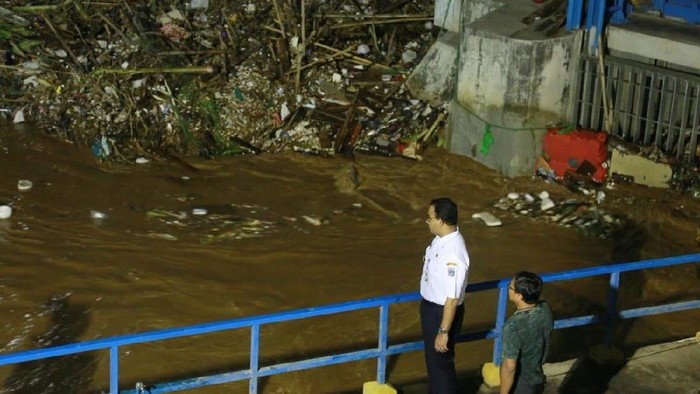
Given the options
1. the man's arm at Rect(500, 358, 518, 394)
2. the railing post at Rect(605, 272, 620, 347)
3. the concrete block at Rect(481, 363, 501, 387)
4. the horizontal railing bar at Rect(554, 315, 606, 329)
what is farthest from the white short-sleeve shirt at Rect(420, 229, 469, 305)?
the railing post at Rect(605, 272, 620, 347)

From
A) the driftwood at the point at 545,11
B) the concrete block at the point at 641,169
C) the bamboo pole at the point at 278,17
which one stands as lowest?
the concrete block at the point at 641,169

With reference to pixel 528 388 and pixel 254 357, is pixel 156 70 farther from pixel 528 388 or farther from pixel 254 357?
pixel 528 388

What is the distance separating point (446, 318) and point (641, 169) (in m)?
6.98

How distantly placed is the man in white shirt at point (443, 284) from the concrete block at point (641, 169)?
6.66m

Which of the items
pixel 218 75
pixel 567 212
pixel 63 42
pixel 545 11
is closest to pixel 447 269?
pixel 567 212

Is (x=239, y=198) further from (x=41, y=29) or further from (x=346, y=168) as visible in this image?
(x=41, y=29)

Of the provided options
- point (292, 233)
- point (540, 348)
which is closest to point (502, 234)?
point (292, 233)

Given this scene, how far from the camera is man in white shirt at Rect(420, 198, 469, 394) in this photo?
6.23 metres

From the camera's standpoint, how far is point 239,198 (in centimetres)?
1261

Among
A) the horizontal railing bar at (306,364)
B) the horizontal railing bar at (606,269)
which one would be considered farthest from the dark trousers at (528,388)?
the horizontal railing bar at (306,364)

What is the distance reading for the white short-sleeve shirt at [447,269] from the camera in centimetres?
623

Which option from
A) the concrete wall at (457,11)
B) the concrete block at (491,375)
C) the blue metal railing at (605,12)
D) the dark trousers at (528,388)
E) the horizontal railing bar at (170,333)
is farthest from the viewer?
the concrete wall at (457,11)

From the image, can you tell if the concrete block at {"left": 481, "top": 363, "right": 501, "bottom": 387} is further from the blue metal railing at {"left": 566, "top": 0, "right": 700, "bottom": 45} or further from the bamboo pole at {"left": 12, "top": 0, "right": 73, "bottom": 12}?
the bamboo pole at {"left": 12, "top": 0, "right": 73, "bottom": 12}

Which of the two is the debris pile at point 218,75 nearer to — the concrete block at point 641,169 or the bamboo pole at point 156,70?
the bamboo pole at point 156,70
